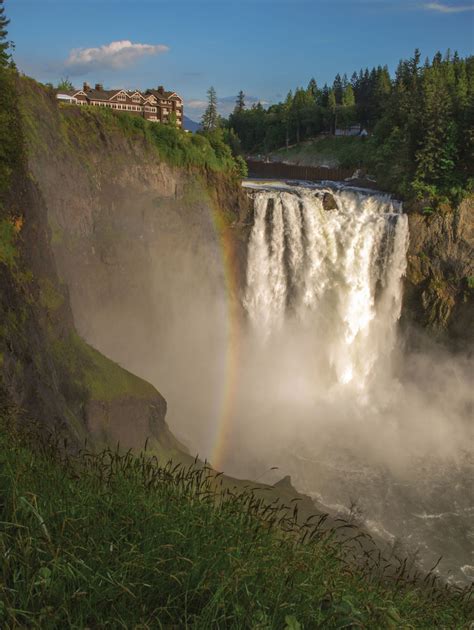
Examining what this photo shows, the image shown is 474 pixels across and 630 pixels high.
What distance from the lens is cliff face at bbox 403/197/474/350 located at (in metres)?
37.7

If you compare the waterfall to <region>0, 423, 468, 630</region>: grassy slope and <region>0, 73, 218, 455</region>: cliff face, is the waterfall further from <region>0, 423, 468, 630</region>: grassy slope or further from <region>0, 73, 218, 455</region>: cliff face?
<region>0, 423, 468, 630</region>: grassy slope

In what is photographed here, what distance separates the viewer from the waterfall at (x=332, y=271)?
1464 inches

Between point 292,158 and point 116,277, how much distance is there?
181 feet

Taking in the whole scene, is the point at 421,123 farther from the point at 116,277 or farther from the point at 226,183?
the point at 116,277

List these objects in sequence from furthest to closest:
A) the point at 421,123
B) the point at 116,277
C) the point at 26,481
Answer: the point at 421,123, the point at 116,277, the point at 26,481

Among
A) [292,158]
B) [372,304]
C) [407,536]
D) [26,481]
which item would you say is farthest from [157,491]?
[292,158]

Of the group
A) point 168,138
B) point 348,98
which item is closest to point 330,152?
point 348,98

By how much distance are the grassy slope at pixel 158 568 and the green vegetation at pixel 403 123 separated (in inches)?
1440

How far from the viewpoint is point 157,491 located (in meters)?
6.21

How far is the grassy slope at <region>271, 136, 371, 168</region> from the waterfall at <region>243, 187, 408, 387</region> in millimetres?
25141

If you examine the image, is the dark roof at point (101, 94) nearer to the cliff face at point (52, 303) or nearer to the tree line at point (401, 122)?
the tree line at point (401, 122)

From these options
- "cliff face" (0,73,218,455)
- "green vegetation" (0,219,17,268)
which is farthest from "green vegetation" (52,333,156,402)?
"green vegetation" (0,219,17,268)

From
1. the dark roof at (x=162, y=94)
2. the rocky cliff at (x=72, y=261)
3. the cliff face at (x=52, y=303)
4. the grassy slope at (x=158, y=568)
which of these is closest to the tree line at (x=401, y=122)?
the dark roof at (x=162, y=94)

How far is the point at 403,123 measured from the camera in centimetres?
5825
